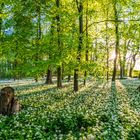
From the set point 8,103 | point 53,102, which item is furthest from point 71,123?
point 53,102

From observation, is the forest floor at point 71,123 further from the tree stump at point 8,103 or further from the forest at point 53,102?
the tree stump at point 8,103

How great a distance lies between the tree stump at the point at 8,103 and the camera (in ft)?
56.8

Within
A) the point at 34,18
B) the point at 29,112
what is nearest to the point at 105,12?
the point at 34,18

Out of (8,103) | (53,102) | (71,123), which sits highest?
(8,103)

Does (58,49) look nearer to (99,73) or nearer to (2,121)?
(99,73)

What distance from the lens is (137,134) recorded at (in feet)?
44.2

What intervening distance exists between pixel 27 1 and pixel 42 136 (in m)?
16.0

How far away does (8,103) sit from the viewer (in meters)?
17.5

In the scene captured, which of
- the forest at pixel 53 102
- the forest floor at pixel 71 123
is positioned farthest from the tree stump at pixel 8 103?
the forest floor at pixel 71 123

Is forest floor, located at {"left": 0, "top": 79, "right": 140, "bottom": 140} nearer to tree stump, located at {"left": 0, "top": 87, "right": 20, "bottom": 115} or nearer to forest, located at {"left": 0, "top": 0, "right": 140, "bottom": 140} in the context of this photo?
forest, located at {"left": 0, "top": 0, "right": 140, "bottom": 140}

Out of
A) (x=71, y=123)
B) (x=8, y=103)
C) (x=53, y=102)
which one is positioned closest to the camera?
(x=71, y=123)

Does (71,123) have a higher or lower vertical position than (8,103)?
lower

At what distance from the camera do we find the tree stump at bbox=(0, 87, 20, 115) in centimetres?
1731

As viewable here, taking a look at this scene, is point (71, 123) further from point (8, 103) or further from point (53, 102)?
point (53, 102)
